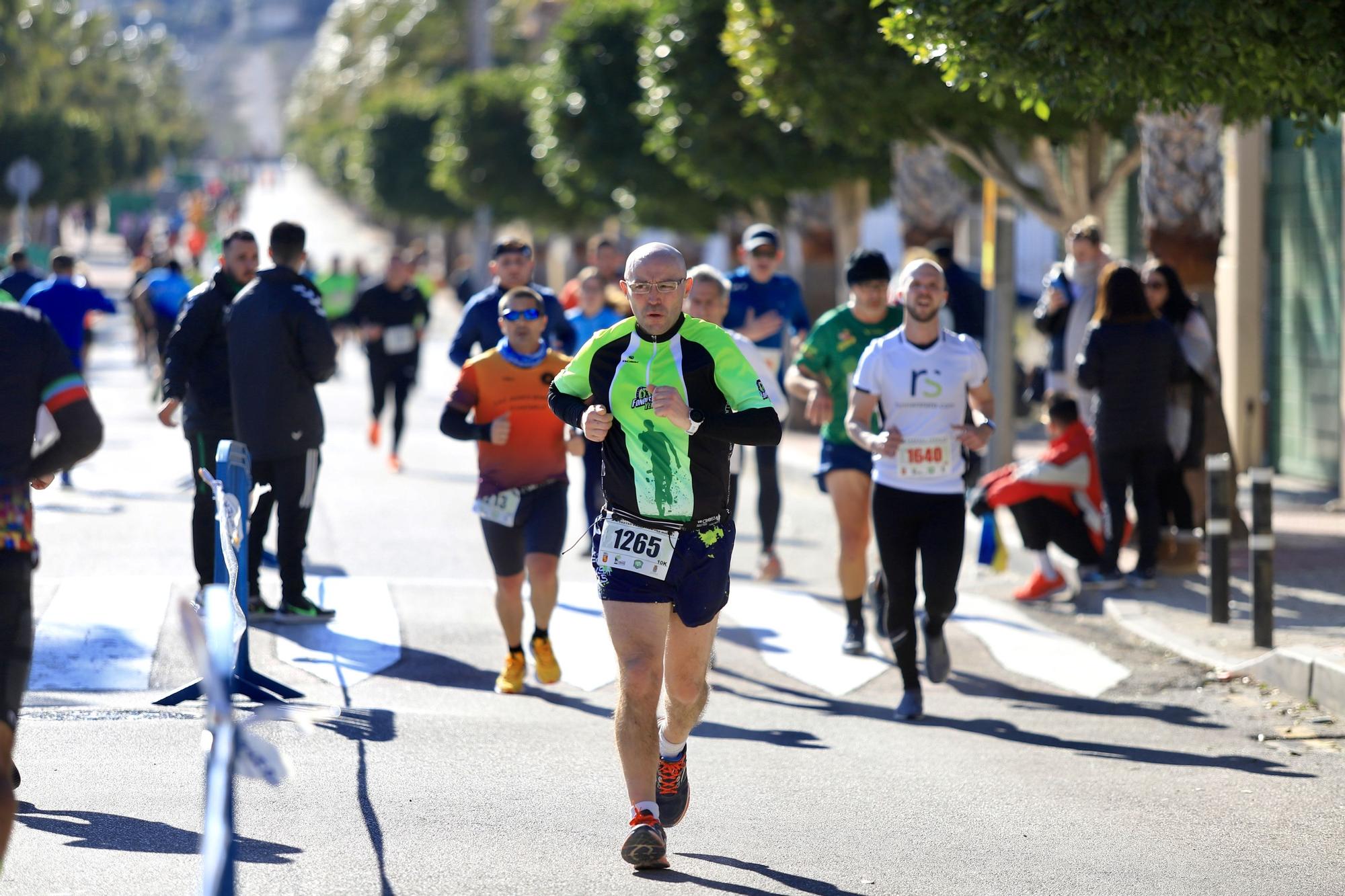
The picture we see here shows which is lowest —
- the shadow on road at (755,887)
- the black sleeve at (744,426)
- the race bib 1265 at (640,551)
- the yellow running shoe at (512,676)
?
the shadow on road at (755,887)

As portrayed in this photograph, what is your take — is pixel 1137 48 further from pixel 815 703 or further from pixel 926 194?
pixel 926 194

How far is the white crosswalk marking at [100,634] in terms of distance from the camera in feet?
28.2

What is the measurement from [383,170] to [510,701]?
56928mm

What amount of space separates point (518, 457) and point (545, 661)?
956 millimetres

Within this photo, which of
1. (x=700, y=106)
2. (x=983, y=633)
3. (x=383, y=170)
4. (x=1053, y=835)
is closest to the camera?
(x=1053, y=835)

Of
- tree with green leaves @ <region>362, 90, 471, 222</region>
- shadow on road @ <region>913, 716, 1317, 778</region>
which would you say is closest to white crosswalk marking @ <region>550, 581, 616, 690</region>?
shadow on road @ <region>913, 716, 1317, 778</region>

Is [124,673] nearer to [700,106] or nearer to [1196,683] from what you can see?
[1196,683]

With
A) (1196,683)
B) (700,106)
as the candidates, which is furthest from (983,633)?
(700,106)

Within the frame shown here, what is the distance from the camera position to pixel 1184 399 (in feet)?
39.1

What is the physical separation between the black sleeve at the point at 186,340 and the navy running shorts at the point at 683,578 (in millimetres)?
4388

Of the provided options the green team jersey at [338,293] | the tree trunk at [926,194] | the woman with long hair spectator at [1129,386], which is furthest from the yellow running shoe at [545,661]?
the green team jersey at [338,293]

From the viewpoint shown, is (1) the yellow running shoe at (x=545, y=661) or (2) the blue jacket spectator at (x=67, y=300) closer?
(1) the yellow running shoe at (x=545, y=661)

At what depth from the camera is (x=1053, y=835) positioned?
21.4ft

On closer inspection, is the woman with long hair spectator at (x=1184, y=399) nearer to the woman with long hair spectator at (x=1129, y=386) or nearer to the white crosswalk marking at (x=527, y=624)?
the woman with long hair spectator at (x=1129, y=386)
